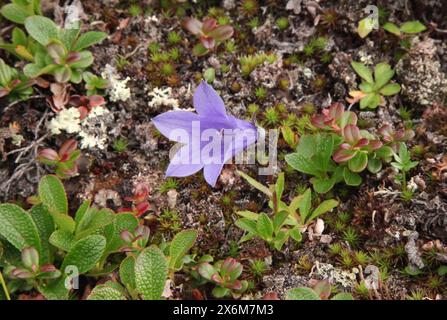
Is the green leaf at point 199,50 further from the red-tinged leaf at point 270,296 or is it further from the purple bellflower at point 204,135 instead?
the red-tinged leaf at point 270,296

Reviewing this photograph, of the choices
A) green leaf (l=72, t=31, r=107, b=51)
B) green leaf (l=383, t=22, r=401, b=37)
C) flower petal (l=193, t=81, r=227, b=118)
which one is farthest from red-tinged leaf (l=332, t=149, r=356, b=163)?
green leaf (l=72, t=31, r=107, b=51)

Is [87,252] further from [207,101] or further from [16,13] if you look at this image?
[16,13]

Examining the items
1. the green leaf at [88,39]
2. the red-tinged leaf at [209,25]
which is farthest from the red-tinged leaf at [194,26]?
the green leaf at [88,39]

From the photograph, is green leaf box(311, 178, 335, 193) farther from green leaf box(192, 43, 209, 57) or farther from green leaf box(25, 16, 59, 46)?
green leaf box(25, 16, 59, 46)
